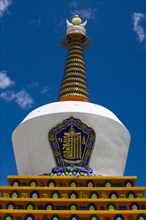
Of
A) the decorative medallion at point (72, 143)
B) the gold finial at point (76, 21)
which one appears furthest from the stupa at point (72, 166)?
the gold finial at point (76, 21)

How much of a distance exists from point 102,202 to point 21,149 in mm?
5385

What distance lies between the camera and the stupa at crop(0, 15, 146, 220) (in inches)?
551

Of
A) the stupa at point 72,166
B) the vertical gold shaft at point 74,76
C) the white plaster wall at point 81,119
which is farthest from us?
the vertical gold shaft at point 74,76

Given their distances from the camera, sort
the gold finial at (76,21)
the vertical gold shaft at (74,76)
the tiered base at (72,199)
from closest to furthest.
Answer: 1. the tiered base at (72,199)
2. the vertical gold shaft at (74,76)
3. the gold finial at (76,21)

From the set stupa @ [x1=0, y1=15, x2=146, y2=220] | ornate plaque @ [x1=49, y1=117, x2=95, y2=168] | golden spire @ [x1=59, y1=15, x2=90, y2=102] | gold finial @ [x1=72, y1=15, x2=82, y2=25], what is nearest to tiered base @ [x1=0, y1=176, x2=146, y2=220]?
stupa @ [x1=0, y1=15, x2=146, y2=220]

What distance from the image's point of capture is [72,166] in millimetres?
16906

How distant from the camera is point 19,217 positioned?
1329 cm

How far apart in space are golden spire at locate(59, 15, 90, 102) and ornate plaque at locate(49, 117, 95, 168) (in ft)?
9.84

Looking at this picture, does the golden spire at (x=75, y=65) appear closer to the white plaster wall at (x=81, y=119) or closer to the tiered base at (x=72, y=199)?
the white plaster wall at (x=81, y=119)

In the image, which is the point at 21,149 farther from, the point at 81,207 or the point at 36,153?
the point at 81,207

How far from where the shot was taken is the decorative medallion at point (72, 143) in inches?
669

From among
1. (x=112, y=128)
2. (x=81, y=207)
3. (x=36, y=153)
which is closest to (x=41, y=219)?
(x=81, y=207)

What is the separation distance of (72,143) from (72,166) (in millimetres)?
929

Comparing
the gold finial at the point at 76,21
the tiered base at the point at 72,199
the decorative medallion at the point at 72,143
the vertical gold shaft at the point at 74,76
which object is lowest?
the tiered base at the point at 72,199
